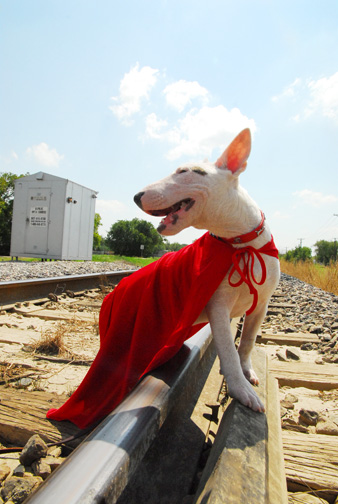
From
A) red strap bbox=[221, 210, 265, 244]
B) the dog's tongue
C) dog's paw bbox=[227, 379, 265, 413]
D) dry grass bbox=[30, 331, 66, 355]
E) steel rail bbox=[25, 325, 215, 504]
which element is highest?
the dog's tongue

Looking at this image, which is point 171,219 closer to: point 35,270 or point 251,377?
point 251,377

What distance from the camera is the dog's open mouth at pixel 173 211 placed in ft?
4.66

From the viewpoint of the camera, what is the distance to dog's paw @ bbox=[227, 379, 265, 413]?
1.41m

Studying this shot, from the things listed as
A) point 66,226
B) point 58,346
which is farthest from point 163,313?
point 66,226

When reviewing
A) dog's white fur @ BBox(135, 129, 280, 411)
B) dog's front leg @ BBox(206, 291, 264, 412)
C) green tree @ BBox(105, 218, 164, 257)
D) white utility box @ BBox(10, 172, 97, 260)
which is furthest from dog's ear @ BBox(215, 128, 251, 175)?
green tree @ BBox(105, 218, 164, 257)

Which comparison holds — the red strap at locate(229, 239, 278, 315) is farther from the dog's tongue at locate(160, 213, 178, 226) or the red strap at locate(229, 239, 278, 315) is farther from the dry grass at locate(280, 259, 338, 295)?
the dry grass at locate(280, 259, 338, 295)

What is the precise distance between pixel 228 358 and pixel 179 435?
1.38 feet

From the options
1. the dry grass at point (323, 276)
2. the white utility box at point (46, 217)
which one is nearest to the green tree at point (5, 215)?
the white utility box at point (46, 217)

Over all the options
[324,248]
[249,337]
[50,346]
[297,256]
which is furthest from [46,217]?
[324,248]

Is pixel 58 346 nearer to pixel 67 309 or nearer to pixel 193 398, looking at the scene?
pixel 193 398

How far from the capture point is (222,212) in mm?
1445

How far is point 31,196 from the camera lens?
14188mm

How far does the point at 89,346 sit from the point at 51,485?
2531mm

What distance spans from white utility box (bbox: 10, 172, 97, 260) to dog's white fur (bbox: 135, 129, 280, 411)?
1294cm
